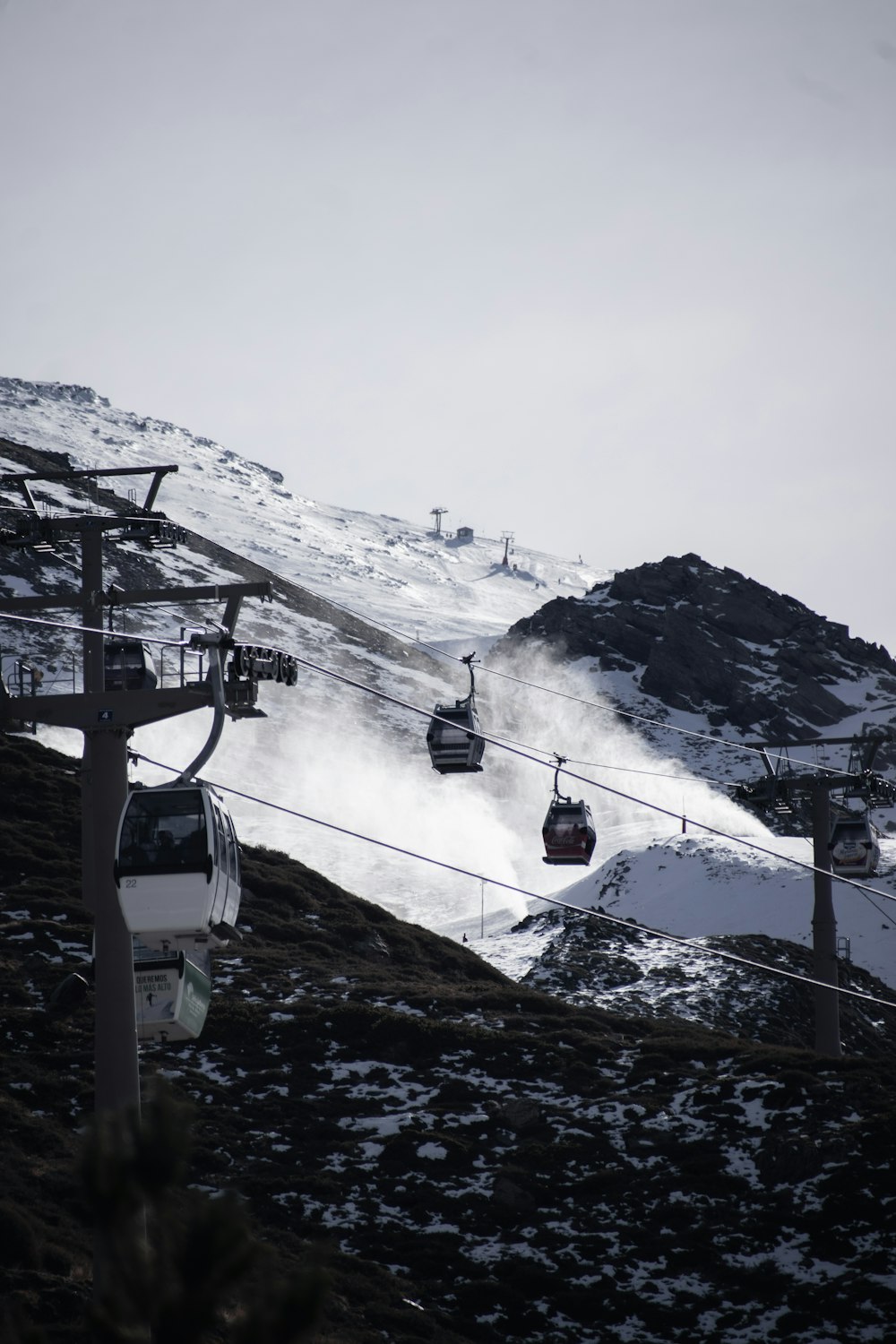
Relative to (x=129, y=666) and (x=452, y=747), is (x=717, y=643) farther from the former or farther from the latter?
(x=129, y=666)

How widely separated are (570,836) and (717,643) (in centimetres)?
14350

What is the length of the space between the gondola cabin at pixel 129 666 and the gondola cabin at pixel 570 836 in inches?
536

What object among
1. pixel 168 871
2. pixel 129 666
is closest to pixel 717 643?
pixel 129 666

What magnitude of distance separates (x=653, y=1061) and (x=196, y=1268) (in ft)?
120

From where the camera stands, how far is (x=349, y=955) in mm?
54062

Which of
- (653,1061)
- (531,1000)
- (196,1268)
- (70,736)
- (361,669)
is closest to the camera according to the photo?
(196,1268)

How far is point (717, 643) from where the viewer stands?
181 meters

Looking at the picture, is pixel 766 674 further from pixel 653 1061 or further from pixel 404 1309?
pixel 404 1309

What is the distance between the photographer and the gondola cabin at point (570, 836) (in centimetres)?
4125

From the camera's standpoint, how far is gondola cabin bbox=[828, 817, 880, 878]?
44594mm

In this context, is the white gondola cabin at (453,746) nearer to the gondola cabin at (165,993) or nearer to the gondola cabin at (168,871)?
the gondola cabin at (165,993)

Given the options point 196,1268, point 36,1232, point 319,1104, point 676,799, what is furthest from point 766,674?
point 196,1268

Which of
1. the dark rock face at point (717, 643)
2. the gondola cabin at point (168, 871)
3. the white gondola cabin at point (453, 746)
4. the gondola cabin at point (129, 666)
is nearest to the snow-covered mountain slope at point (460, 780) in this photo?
the dark rock face at point (717, 643)

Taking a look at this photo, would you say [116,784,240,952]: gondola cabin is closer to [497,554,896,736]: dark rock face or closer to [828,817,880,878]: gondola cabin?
[828,817,880,878]: gondola cabin
